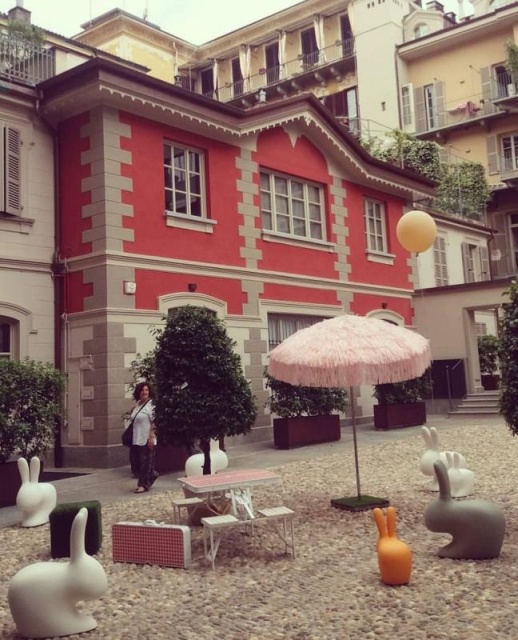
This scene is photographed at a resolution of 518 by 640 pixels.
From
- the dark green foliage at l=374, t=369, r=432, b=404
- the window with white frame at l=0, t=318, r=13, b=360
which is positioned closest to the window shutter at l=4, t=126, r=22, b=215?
the window with white frame at l=0, t=318, r=13, b=360

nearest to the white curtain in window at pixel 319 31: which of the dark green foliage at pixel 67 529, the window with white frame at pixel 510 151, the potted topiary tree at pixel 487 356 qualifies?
the window with white frame at pixel 510 151

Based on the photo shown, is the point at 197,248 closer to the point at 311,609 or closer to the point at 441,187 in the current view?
the point at 311,609

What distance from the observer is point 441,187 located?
26.5m

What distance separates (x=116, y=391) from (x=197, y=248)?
368cm

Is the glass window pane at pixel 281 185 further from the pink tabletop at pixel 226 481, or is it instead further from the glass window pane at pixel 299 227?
the pink tabletop at pixel 226 481

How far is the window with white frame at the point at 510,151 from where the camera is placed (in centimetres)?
2850

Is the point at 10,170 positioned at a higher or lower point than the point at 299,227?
higher

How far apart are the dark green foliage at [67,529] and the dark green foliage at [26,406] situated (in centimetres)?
245

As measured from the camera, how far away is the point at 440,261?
22.6 m

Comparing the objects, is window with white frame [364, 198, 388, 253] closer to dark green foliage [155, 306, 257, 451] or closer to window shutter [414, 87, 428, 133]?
dark green foliage [155, 306, 257, 451]

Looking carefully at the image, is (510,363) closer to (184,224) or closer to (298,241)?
(184,224)

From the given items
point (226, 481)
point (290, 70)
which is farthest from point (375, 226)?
point (290, 70)

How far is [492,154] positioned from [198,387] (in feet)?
77.3

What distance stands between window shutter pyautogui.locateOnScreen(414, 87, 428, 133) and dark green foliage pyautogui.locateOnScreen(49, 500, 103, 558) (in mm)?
27648
